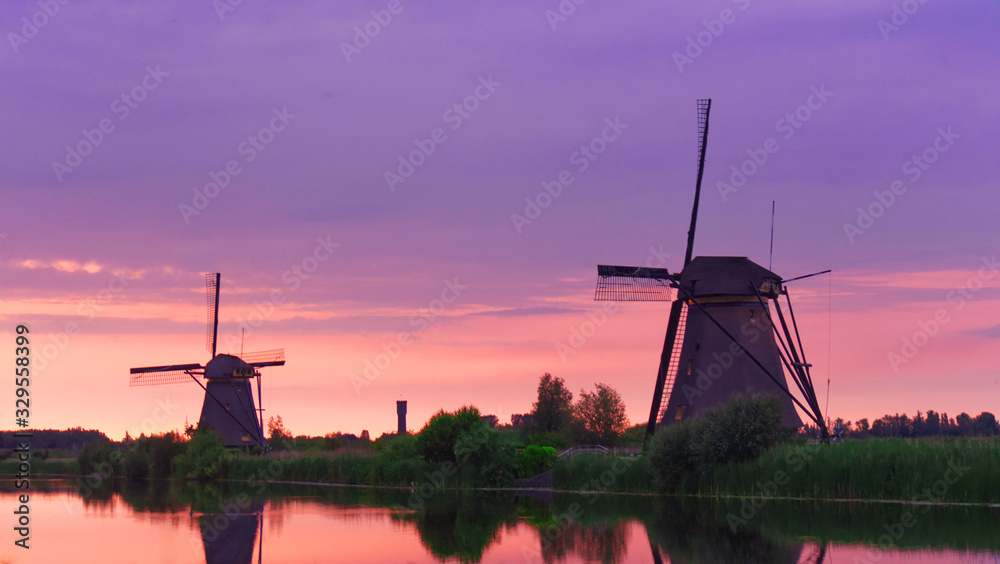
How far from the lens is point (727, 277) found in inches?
1805

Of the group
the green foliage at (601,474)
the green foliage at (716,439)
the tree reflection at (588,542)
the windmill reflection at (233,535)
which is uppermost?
the green foliage at (716,439)

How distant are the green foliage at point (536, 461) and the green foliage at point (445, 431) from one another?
382 centimetres

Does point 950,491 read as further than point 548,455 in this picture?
No

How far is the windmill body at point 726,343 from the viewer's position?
147ft

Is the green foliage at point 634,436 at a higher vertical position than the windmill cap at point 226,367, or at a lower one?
lower

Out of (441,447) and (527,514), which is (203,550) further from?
(441,447)

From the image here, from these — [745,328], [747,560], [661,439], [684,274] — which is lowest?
[747,560]

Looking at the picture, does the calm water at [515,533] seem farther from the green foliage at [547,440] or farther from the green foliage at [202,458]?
the green foliage at [202,458]

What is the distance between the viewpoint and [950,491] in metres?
31.1

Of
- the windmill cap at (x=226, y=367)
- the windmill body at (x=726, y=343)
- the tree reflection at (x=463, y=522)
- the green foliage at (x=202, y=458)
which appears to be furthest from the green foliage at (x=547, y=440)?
the windmill cap at (x=226, y=367)

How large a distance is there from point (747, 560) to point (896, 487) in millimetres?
14735

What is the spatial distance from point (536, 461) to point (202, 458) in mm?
28536

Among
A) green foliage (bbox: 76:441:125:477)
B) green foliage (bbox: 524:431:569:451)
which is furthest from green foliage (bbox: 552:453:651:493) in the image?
green foliage (bbox: 76:441:125:477)

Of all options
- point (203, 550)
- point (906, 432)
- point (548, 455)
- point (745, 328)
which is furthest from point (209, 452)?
point (906, 432)
